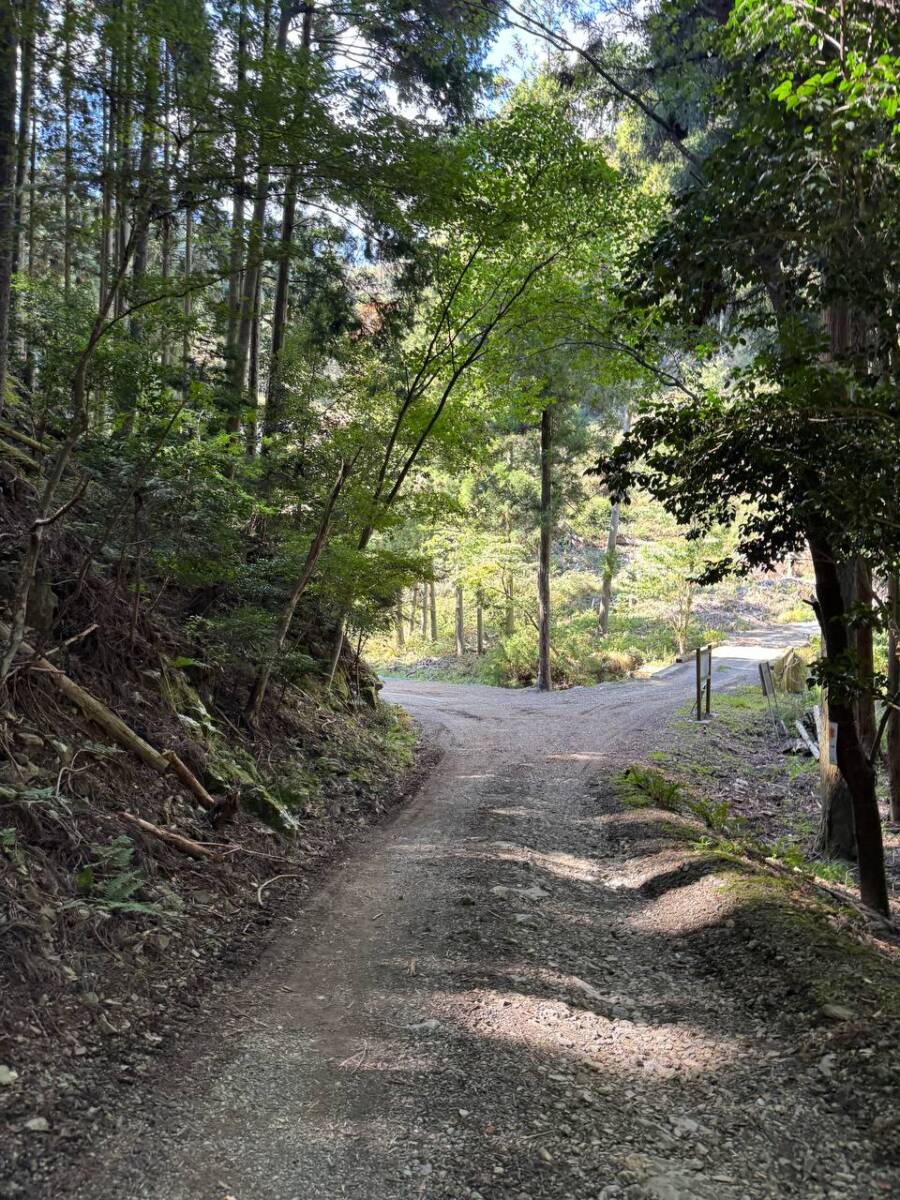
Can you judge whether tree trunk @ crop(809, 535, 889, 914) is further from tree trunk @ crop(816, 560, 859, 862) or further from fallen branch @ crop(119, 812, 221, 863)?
fallen branch @ crop(119, 812, 221, 863)

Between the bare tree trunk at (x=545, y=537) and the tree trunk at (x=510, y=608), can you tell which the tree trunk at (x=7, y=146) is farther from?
the tree trunk at (x=510, y=608)

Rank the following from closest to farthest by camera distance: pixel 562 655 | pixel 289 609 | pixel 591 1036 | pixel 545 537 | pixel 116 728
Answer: pixel 591 1036 < pixel 116 728 < pixel 289 609 < pixel 545 537 < pixel 562 655

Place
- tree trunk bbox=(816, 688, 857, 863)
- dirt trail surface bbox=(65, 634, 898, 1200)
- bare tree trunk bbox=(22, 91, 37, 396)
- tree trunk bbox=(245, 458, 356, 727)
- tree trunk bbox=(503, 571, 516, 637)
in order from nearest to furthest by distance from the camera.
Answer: dirt trail surface bbox=(65, 634, 898, 1200)
bare tree trunk bbox=(22, 91, 37, 396)
tree trunk bbox=(816, 688, 857, 863)
tree trunk bbox=(245, 458, 356, 727)
tree trunk bbox=(503, 571, 516, 637)

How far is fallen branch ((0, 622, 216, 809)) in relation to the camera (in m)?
5.54

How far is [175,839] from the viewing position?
5.51 meters

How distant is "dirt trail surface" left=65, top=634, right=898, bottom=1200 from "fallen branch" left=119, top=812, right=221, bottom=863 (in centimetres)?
92

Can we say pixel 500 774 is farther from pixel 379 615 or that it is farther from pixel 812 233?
pixel 812 233

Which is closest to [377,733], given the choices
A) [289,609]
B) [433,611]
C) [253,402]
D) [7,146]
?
[289,609]

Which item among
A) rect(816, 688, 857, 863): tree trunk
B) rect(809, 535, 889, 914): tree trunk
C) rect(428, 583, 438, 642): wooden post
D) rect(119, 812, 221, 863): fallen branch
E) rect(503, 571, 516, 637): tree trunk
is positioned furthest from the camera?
rect(428, 583, 438, 642): wooden post

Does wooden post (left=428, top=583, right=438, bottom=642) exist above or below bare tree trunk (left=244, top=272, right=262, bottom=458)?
below

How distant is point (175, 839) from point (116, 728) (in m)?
1.10

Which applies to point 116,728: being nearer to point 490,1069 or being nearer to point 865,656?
point 490,1069

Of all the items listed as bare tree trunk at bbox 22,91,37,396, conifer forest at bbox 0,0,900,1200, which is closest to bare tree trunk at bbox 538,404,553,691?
conifer forest at bbox 0,0,900,1200

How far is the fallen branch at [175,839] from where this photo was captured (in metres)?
5.30
